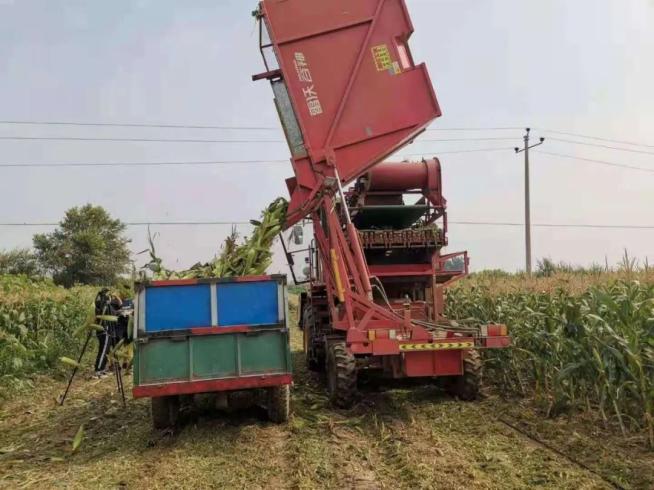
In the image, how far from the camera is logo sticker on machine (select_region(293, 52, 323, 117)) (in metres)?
7.26

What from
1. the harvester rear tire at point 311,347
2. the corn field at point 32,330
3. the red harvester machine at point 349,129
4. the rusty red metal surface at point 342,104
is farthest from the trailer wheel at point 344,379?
the corn field at point 32,330

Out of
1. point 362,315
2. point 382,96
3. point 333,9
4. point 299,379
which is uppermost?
point 333,9

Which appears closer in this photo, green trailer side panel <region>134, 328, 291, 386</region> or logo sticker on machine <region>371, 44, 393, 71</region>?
green trailer side panel <region>134, 328, 291, 386</region>

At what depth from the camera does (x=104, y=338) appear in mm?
10797

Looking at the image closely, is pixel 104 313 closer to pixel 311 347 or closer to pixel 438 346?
pixel 311 347

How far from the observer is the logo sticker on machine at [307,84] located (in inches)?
286

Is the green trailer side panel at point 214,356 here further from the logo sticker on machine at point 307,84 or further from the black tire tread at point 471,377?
the logo sticker on machine at point 307,84

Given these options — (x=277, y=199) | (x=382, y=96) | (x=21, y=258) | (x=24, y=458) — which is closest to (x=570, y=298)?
(x=382, y=96)

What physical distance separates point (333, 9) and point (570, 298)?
189 inches

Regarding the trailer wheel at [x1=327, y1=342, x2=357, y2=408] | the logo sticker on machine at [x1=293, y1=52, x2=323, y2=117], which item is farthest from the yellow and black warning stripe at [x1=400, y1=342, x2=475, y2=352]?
the logo sticker on machine at [x1=293, y1=52, x2=323, y2=117]

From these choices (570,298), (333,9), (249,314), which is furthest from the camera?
(333,9)

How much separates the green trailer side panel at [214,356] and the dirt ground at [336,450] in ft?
2.29

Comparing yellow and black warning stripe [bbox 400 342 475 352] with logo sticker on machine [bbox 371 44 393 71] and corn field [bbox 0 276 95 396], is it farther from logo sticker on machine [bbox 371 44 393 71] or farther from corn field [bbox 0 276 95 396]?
corn field [bbox 0 276 95 396]

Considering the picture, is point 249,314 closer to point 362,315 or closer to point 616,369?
point 362,315
